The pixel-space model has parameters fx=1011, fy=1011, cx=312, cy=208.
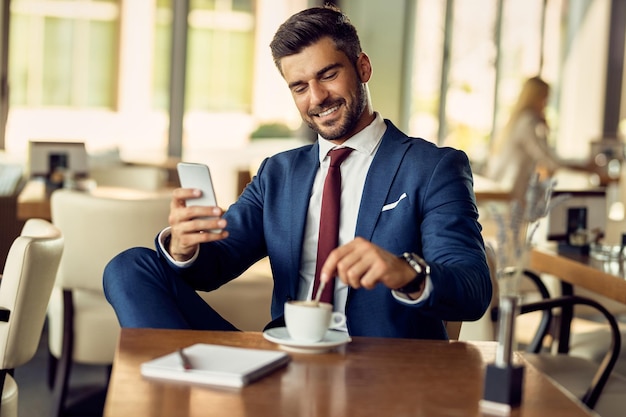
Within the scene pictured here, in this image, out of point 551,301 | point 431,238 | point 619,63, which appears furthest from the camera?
point 619,63

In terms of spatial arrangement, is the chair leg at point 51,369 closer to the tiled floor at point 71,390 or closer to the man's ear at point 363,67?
the tiled floor at point 71,390

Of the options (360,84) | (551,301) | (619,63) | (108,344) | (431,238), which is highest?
(619,63)

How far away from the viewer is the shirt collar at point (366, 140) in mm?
2508

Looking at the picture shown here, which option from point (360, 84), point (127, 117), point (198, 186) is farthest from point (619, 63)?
point (198, 186)

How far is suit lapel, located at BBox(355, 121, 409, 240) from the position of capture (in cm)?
235

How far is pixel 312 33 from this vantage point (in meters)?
2.43

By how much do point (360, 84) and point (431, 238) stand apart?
49cm

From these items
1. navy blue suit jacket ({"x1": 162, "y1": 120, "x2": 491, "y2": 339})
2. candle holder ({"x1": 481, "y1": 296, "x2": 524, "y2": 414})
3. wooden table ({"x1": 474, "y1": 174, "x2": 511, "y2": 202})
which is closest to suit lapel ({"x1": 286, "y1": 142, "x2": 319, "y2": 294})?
navy blue suit jacket ({"x1": 162, "y1": 120, "x2": 491, "y2": 339})

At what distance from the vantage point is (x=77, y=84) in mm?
7543

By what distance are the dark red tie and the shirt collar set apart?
7cm

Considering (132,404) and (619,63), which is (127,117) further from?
(132,404)

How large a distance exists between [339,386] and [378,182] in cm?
85

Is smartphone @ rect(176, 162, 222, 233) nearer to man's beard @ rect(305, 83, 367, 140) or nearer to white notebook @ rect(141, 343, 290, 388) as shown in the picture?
white notebook @ rect(141, 343, 290, 388)

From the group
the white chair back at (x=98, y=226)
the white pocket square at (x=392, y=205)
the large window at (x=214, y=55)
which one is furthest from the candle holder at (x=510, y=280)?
the large window at (x=214, y=55)
